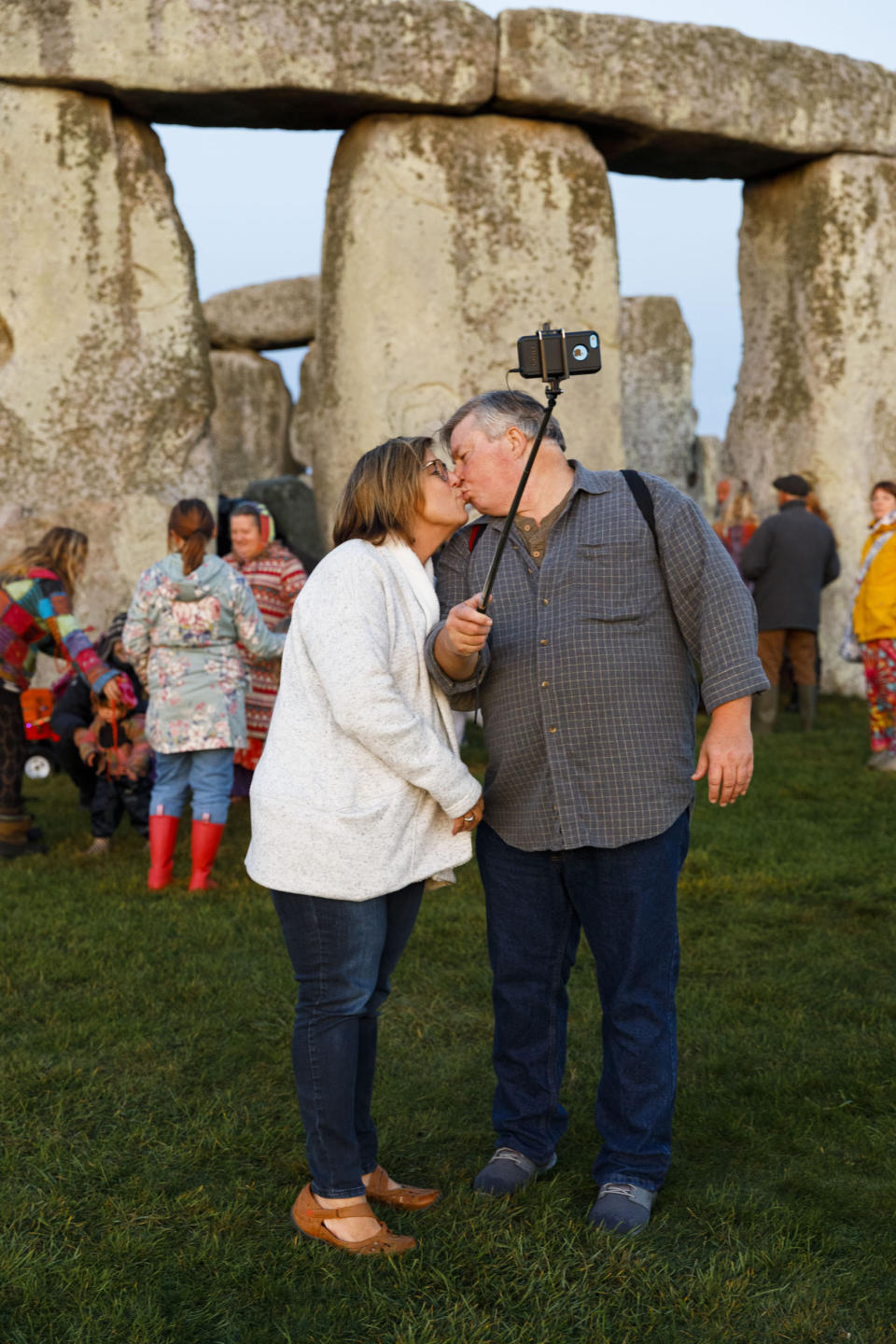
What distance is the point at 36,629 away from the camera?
670 cm

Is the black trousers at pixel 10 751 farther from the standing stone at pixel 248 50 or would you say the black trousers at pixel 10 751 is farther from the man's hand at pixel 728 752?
the man's hand at pixel 728 752

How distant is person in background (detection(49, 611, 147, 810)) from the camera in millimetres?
6980

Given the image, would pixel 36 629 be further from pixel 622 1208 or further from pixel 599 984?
pixel 622 1208

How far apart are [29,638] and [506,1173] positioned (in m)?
4.24

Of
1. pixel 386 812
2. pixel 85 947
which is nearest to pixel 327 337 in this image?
pixel 85 947

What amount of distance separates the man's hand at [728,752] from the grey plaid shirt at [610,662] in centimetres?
4

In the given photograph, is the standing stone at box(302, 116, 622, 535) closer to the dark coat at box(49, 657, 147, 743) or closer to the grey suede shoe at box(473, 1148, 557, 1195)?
the dark coat at box(49, 657, 147, 743)

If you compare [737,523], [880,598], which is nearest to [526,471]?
[880,598]

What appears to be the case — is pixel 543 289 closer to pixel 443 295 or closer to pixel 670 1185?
pixel 443 295

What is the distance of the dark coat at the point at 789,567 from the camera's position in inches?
371

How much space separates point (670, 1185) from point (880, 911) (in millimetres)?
2548

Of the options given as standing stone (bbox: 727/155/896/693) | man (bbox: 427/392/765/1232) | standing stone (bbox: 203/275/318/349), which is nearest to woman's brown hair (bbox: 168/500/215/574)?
man (bbox: 427/392/765/1232)

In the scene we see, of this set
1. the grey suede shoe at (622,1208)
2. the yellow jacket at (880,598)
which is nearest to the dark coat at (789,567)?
the yellow jacket at (880,598)

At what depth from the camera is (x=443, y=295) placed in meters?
9.29
